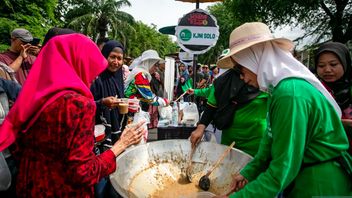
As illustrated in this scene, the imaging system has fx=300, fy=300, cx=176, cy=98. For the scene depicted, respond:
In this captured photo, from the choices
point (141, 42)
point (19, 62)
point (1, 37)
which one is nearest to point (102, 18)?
point (141, 42)

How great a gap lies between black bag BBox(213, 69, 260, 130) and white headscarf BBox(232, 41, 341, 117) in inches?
37.3

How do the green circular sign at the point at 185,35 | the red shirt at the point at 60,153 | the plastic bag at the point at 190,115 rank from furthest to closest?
1. the green circular sign at the point at 185,35
2. the plastic bag at the point at 190,115
3. the red shirt at the point at 60,153

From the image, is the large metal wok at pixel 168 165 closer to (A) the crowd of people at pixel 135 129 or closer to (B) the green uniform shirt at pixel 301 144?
(A) the crowd of people at pixel 135 129

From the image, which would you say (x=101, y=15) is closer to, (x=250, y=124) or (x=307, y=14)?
(x=307, y=14)

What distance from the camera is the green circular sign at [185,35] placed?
438cm

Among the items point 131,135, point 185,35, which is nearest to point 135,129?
point 131,135

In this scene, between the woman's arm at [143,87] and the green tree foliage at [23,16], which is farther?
the green tree foliage at [23,16]

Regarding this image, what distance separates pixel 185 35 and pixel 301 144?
339 cm

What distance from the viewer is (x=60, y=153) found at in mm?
1404

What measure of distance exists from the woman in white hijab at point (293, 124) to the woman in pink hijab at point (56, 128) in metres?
0.72

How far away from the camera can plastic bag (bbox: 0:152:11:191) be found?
5.38 ft

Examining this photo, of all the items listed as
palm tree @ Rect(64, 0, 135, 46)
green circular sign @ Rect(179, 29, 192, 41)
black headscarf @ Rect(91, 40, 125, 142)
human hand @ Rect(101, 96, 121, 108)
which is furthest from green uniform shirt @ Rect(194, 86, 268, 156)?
palm tree @ Rect(64, 0, 135, 46)

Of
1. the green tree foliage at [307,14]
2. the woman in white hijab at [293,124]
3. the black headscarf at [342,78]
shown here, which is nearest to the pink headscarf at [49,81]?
the woman in white hijab at [293,124]

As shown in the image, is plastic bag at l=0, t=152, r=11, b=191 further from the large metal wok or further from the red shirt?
the large metal wok
